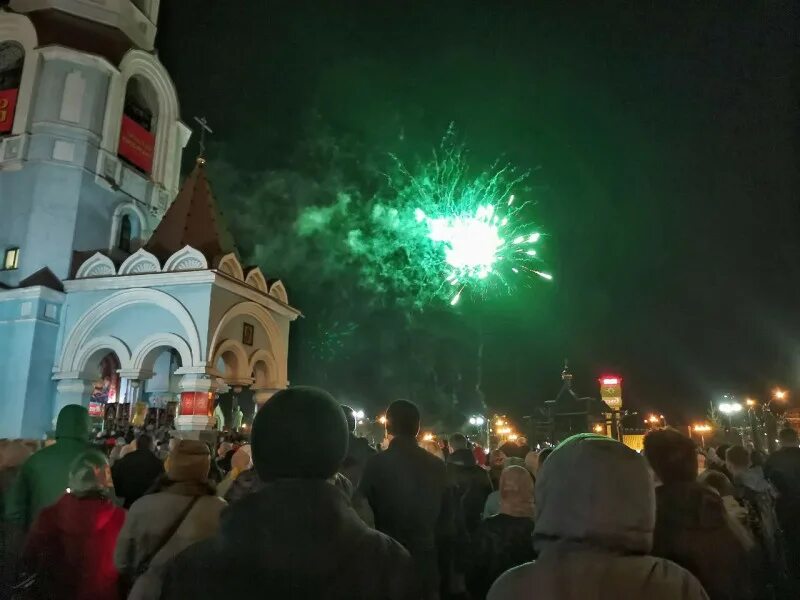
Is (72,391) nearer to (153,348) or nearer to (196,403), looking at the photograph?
(153,348)

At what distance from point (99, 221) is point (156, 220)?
260cm

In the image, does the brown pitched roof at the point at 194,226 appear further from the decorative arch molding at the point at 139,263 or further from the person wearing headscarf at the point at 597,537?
the person wearing headscarf at the point at 597,537

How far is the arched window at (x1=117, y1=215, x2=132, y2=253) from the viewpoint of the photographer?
21000mm

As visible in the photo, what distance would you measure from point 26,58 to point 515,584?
2348 centimetres

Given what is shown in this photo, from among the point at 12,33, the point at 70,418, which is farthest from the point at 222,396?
the point at 70,418

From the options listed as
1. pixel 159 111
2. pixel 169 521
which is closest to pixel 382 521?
pixel 169 521

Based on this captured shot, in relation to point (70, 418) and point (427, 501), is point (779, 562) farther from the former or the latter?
point (70, 418)

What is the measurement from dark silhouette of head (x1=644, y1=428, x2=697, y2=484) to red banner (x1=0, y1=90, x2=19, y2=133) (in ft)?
73.8

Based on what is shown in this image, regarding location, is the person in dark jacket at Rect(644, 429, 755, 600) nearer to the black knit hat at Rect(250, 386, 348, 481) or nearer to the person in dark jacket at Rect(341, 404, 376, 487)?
the black knit hat at Rect(250, 386, 348, 481)

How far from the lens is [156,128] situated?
2319cm

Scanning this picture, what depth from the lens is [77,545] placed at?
3570mm

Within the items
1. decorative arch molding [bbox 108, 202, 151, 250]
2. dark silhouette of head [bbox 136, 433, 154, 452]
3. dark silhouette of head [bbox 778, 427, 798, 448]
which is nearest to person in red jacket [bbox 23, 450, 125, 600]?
dark silhouette of head [bbox 136, 433, 154, 452]

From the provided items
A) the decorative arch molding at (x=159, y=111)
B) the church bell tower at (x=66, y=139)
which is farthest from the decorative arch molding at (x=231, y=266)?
the decorative arch molding at (x=159, y=111)

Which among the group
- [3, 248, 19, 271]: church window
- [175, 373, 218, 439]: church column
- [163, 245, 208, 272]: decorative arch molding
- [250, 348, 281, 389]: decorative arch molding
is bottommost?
[175, 373, 218, 439]: church column
